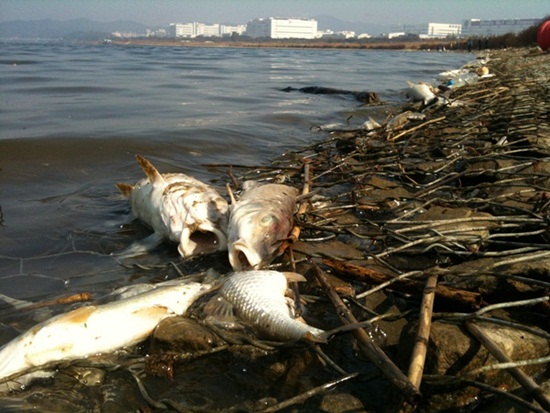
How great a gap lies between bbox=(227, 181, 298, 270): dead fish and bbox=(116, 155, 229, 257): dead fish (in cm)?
26

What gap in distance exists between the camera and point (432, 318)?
2598 millimetres

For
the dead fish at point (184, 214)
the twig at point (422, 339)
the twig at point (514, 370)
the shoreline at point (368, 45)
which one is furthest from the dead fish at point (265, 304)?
the shoreline at point (368, 45)

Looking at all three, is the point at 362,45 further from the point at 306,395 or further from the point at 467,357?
the point at 306,395

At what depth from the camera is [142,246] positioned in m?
4.57

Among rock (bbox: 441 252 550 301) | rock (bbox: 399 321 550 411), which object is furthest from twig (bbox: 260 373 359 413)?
rock (bbox: 441 252 550 301)

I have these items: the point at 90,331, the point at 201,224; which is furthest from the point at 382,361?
the point at 201,224

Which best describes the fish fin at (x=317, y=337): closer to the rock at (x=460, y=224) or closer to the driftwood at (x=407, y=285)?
the driftwood at (x=407, y=285)

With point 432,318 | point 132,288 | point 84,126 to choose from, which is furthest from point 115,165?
point 432,318

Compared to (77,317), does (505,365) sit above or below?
above

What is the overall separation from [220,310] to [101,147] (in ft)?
21.2

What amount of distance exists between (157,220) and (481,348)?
3.12 metres

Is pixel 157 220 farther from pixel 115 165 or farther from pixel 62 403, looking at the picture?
pixel 115 165

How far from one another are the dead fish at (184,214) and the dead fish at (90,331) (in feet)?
3.34

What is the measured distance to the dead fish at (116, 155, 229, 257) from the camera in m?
4.29
